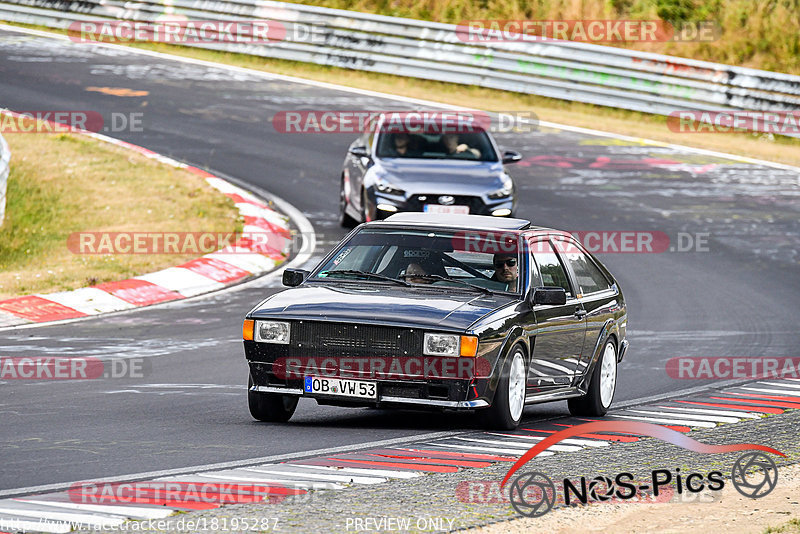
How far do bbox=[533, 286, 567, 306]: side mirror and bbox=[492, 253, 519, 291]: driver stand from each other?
25 cm

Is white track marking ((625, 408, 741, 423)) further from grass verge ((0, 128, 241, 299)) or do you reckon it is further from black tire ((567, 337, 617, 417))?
grass verge ((0, 128, 241, 299))

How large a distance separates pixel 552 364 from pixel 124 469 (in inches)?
146

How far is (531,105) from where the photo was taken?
29.8 metres

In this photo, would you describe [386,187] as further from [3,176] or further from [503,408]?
[503,408]

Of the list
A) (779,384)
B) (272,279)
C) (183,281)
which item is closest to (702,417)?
(779,384)

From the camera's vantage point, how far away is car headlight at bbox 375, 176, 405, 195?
58.4 ft

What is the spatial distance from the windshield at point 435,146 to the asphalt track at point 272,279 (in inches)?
59.0

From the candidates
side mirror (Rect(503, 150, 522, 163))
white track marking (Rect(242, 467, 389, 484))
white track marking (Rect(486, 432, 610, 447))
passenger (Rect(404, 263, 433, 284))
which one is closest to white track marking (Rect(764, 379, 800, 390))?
white track marking (Rect(486, 432, 610, 447))

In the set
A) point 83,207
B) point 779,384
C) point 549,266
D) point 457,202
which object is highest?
point 549,266

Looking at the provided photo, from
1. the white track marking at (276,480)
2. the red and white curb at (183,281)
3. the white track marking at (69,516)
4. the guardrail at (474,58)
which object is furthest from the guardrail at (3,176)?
the guardrail at (474,58)

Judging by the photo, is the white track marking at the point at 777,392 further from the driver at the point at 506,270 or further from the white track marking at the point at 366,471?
the white track marking at the point at 366,471

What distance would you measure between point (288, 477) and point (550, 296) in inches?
117

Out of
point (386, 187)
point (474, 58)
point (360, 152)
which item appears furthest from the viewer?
point (474, 58)

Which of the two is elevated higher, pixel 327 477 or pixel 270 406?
pixel 327 477
